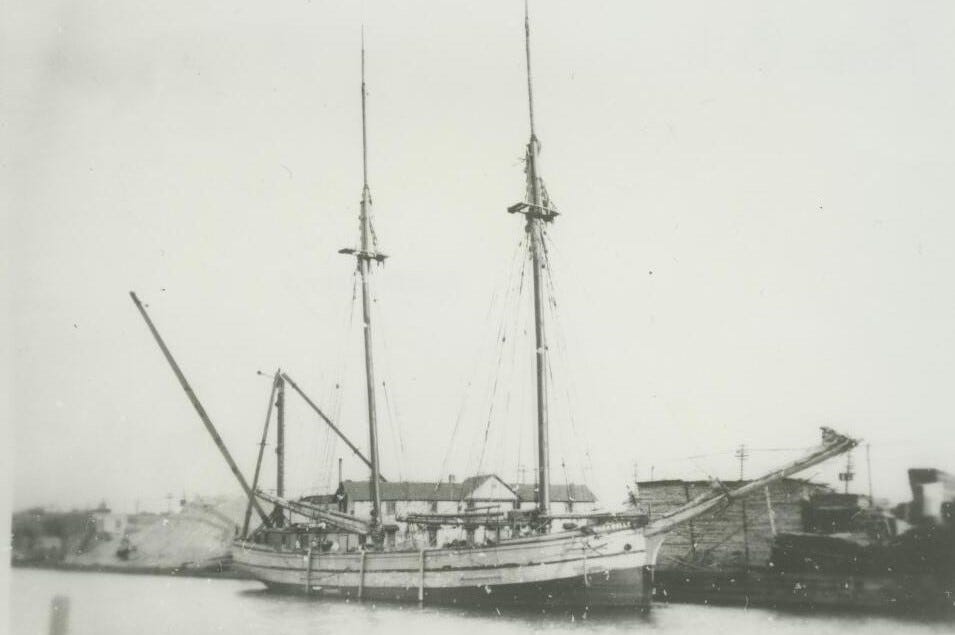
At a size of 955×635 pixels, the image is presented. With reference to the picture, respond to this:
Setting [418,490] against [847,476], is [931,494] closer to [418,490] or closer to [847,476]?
[847,476]

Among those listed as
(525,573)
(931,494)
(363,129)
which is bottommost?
(525,573)

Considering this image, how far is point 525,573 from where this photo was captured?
14992 mm

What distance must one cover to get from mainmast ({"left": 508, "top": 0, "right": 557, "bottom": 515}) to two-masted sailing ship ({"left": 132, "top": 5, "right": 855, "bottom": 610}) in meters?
0.02

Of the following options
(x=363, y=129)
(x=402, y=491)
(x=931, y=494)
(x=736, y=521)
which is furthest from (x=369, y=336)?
(x=402, y=491)

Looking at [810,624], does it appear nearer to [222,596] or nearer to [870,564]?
[870,564]

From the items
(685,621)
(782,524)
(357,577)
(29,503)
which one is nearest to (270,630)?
(357,577)

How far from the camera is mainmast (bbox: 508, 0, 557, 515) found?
615 inches

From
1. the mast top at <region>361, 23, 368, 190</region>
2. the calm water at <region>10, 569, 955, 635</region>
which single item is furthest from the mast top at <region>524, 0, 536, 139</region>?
the calm water at <region>10, 569, 955, 635</region>

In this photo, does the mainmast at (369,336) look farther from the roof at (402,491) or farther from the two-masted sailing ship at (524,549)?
the roof at (402,491)

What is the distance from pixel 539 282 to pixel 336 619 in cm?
843

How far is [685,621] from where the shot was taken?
13.8 m

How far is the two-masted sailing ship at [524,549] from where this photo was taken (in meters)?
14.4

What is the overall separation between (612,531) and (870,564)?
590 centimetres

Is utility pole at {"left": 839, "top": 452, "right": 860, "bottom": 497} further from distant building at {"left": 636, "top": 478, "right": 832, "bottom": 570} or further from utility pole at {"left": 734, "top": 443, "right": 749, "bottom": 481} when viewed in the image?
utility pole at {"left": 734, "top": 443, "right": 749, "bottom": 481}
